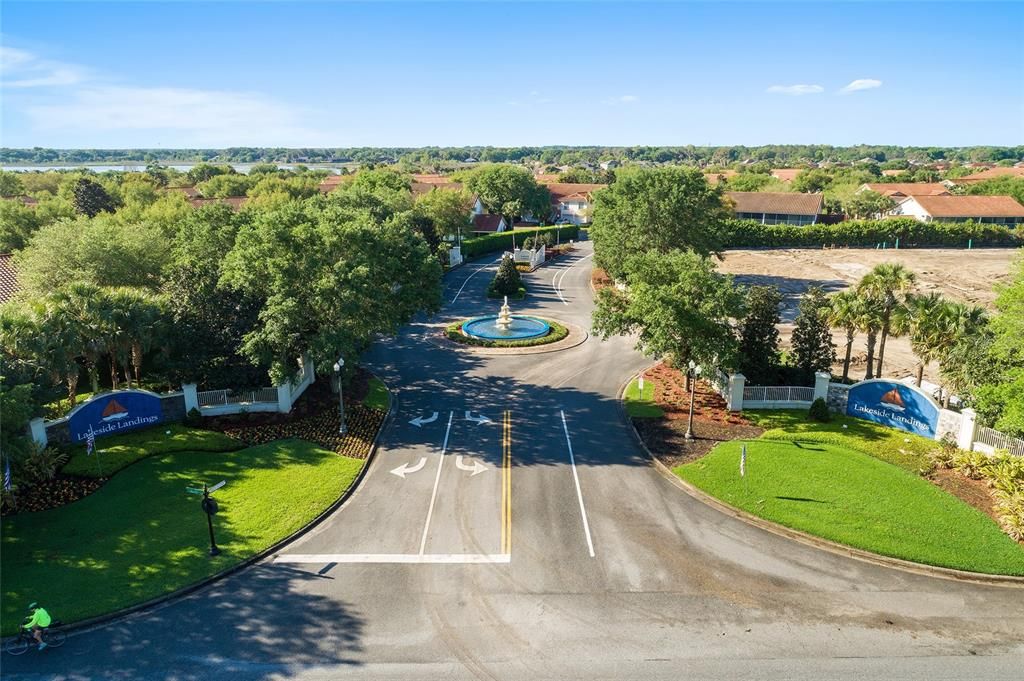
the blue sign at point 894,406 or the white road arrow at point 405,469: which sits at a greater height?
the blue sign at point 894,406

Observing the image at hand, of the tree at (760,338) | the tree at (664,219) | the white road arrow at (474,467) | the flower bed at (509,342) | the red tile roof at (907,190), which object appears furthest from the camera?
the red tile roof at (907,190)

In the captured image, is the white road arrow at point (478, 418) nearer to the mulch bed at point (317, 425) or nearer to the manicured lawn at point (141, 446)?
the mulch bed at point (317, 425)

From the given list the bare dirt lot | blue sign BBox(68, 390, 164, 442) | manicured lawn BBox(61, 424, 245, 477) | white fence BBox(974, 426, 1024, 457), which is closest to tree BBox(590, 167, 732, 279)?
the bare dirt lot

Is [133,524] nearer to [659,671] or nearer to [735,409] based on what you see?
[659,671]

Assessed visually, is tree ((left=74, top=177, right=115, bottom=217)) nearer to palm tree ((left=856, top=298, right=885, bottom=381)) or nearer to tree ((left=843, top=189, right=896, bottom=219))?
palm tree ((left=856, top=298, right=885, bottom=381))

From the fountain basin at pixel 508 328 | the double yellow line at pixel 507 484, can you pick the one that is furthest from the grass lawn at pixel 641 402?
the fountain basin at pixel 508 328

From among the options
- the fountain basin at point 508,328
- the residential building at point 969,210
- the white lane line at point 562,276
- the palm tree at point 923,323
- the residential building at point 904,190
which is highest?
the residential building at point 904,190

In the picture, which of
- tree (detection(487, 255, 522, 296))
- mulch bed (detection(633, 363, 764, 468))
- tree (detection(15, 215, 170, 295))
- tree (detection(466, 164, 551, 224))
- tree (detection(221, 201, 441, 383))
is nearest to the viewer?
mulch bed (detection(633, 363, 764, 468))
